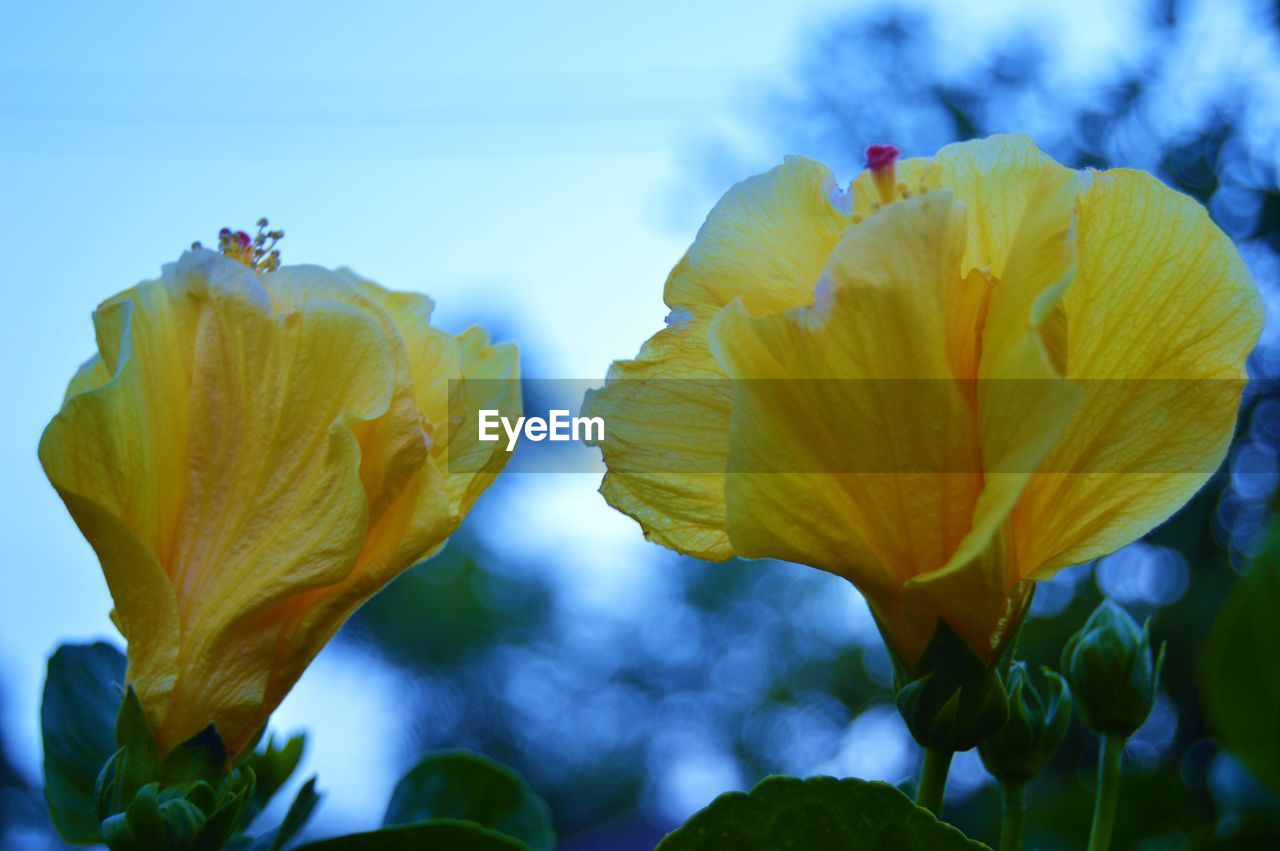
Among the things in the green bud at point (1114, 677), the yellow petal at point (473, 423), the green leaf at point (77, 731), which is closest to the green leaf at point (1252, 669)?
the green bud at point (1114, 677)

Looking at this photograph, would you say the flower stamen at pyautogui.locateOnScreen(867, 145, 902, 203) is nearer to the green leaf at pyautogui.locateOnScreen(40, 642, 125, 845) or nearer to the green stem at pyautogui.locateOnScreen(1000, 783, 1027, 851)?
the green stem at pyautogui.locateOnScreen(1000, 783, 1027, 851)

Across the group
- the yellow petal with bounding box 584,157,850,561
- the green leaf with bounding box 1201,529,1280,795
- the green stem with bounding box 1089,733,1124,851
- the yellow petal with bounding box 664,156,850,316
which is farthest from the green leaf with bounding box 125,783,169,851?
the green leaf with bounding box 1201,529,1280,795

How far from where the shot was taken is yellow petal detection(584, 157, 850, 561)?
2.34 feet

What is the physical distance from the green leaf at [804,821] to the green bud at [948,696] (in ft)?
0.33

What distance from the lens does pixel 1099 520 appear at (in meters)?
0.67

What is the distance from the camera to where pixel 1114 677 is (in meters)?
0.85

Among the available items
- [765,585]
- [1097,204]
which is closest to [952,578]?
[1097,204]

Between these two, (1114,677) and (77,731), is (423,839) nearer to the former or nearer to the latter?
(77,731)

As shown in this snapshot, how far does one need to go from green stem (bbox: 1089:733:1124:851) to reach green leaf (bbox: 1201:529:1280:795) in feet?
0.29

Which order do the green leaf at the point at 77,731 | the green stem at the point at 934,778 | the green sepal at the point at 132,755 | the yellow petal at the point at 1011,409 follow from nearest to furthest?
the yellow petal at the point at 1011,409 < the green stem at the point at 934,778 < the green sepal at the point at 132,755 < the green leaf at the point at 77,731

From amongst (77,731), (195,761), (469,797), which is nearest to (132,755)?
(195,761)

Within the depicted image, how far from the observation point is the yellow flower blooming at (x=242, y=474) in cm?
76

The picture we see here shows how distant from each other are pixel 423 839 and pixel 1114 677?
48 cm

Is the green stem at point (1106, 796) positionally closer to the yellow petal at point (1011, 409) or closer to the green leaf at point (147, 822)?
the yellow petal at point (1011, 409)
